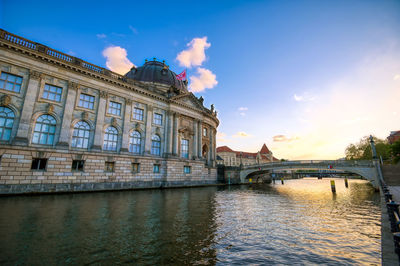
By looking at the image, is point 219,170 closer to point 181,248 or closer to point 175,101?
point 175,101

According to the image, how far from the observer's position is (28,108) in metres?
19.2

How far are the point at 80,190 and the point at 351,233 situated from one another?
23.6 m

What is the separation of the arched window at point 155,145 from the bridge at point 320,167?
1938 cm

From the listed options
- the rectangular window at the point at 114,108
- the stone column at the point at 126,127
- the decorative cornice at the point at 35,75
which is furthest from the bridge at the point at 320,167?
the decorative cornice at the point at 35,75

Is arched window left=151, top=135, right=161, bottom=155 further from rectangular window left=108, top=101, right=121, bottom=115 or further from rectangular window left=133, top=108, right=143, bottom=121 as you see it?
rectangular window left=108, top=101, right=121, bottom=115

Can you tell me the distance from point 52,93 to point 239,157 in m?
104

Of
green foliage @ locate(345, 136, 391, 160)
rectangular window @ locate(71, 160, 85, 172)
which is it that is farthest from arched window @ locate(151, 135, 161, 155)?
green foliage @ locate(345, 136, 391, 160)

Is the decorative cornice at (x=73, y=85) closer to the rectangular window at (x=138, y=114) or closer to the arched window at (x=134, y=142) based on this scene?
the rectangular window at (x=138, y=114)

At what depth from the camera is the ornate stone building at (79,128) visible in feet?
60.6

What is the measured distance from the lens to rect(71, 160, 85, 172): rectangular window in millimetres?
Result: 21352

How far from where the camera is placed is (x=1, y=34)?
→ 18.4m

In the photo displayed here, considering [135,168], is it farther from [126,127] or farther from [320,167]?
[320,167]

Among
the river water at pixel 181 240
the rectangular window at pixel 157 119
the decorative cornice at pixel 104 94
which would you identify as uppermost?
the decorative cornice at pixel 104 94

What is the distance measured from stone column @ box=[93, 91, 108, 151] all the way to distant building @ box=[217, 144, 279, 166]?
249ft
